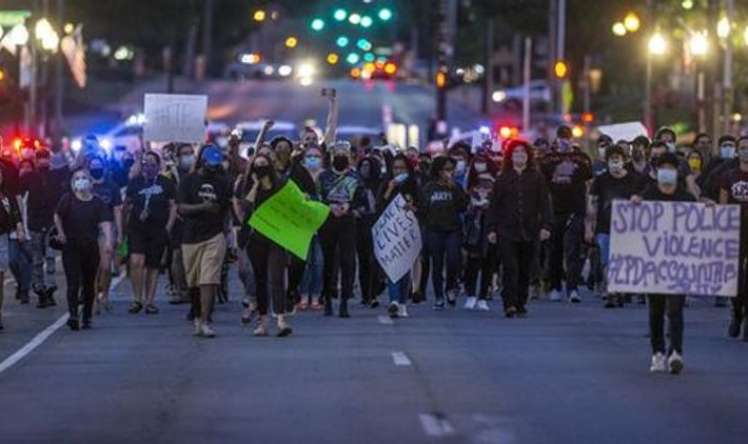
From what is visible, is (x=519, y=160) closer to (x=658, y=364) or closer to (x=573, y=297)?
(x=573, y=297)

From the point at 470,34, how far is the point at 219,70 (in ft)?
80.0

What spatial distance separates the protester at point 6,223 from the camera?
882 inches

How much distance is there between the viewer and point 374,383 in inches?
661

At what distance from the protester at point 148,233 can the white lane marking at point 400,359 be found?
5693 mm

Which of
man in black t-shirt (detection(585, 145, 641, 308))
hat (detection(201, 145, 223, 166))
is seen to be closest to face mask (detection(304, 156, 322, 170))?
hat (detection(201, 145, 223, 166))

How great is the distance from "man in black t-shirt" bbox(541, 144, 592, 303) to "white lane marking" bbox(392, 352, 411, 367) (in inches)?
289

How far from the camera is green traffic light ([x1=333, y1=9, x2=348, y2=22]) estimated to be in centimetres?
6025

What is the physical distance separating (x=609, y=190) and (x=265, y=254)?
5660mm

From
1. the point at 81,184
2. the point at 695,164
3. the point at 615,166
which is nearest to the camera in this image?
the point at 81,184

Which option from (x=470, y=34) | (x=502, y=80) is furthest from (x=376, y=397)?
(x=502, y=80)

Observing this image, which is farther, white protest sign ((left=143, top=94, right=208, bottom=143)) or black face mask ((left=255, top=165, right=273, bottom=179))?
white protest sign ((left=143, top=94, right=208, bottom=143))

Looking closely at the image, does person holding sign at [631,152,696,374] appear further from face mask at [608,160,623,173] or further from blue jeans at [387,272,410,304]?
face mask at [608,160,623,173]

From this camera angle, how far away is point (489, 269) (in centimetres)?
2486

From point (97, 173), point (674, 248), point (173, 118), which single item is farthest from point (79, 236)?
point (173, 118)
